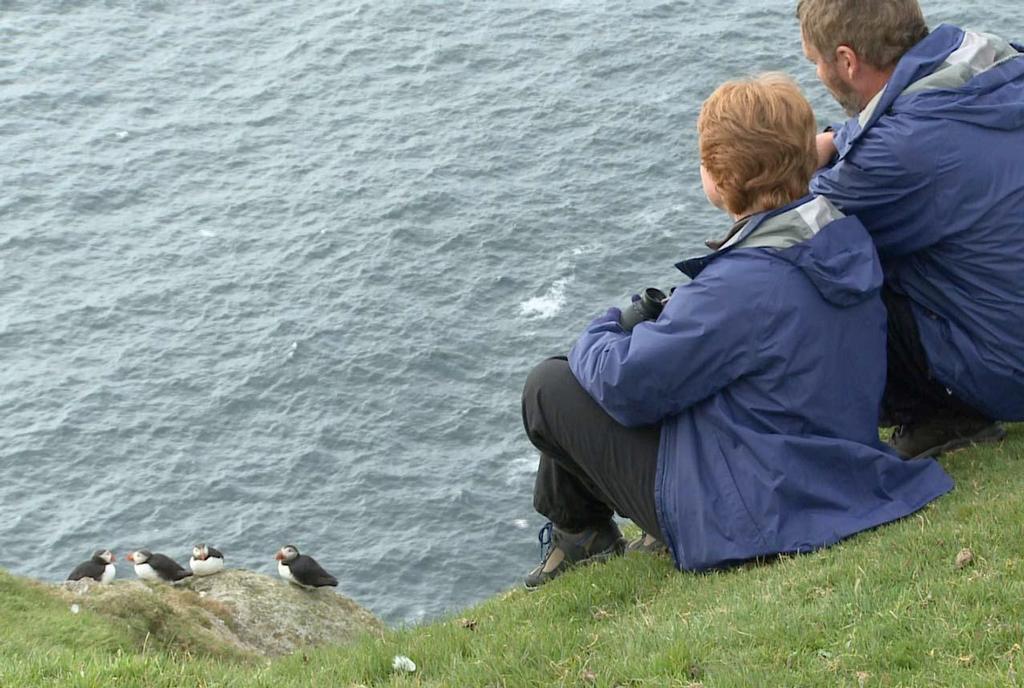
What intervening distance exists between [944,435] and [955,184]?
234cm

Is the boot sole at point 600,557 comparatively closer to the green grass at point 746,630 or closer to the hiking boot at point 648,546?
the hiking boot at point 648,546

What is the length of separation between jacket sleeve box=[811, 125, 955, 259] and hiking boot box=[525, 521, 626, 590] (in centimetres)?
286

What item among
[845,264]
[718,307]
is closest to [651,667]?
[718,307]

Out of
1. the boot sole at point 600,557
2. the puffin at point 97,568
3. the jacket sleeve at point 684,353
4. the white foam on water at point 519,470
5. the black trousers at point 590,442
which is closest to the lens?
the jacket sleeve at point 684,353

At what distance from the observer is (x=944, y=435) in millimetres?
10289

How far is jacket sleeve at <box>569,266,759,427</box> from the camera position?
7.86 metres

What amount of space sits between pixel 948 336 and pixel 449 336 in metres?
52.1

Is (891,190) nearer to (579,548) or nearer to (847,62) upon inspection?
(847,62)

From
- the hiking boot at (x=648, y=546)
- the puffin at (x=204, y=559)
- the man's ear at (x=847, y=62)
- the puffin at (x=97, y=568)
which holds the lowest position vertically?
the puffin at (x=97, y=568)

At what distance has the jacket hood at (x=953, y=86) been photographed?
8711 mm

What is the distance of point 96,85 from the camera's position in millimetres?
81250

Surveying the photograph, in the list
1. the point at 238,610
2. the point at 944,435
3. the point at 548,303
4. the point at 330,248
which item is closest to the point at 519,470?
the point at 548,303

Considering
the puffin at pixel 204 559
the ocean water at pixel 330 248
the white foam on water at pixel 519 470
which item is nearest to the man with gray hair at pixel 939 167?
the puffin at pixel 204 559

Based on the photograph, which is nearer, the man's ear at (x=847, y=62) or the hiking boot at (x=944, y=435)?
the man's ear at (x=847, y=62)
